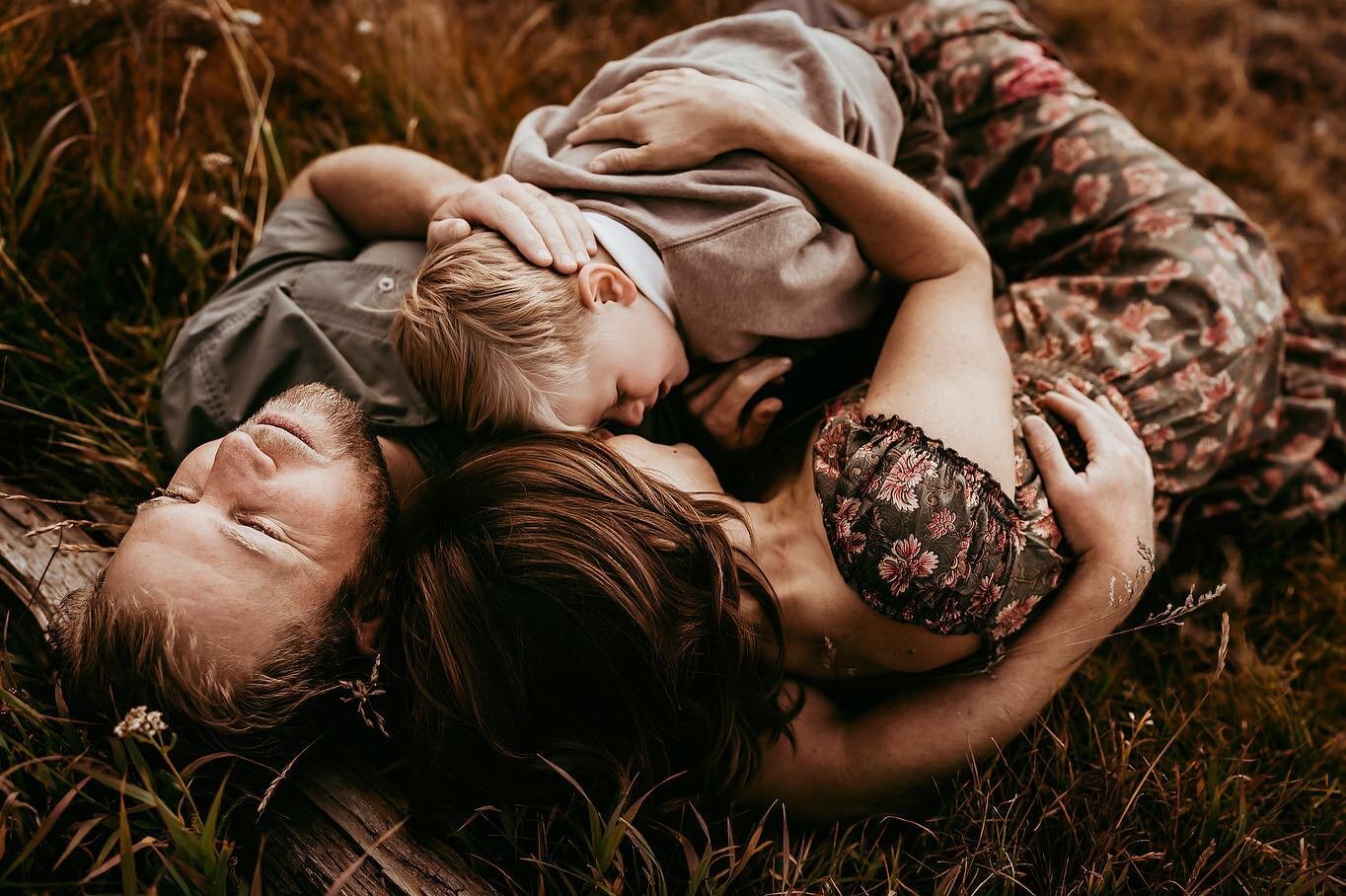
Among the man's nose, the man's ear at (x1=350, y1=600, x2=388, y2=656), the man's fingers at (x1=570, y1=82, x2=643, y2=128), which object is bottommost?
the man's ear at (x1=350, y1=600, x2=388, y2=656)

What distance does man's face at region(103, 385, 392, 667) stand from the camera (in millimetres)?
1578

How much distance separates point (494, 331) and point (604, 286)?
0.26m

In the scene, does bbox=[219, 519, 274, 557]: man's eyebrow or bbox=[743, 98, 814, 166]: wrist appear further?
bbox=[743, 98, 814, 166]: wrist

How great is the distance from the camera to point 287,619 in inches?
64.8

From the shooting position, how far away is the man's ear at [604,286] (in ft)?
5.95

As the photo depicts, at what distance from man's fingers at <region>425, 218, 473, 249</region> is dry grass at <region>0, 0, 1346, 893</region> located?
3.03 ft

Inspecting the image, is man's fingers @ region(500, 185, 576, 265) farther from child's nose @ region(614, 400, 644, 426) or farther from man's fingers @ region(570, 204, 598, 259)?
child's nose @ region(614, 400, 644, 426)

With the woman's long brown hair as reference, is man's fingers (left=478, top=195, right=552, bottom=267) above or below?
above

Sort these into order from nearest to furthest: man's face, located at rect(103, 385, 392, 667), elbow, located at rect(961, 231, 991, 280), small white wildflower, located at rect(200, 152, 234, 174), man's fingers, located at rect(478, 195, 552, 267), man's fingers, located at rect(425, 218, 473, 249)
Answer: man's face, located at rect(103, 385, 392, 667)
man's fingers, located at rect(478, 195, 552, 267)
man's fingers, located at rect(425, 218, 473, 249)
elbow, located at rect(961, 231, 991, 280)
small white wildflower, located at rect(200, 152, 234, 174)

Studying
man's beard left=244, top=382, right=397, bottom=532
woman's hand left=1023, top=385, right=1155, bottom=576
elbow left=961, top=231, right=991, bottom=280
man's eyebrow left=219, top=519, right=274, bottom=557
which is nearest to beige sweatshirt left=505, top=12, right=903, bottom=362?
elbow left=961, top=231, right=991, bottom=280

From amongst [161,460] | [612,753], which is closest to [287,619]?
[612,753]

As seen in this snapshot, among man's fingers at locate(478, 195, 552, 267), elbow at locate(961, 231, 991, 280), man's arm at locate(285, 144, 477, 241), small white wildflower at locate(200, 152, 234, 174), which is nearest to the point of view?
man's fingers at locate(478, 195, 552, 267)

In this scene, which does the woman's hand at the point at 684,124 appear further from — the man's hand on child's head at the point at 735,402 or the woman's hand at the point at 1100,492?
the woman's hand at the point at 1100,492

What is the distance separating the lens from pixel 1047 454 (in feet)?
6.32
